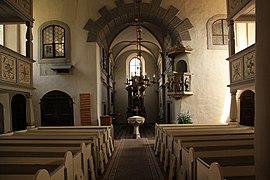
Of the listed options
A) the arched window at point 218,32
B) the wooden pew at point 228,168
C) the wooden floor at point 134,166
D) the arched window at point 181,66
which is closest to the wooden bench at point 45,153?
the wooden floor at point 134,166

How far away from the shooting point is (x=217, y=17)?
45.7 feet

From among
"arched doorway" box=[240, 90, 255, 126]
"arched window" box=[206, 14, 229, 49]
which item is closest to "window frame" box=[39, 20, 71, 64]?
"arched window" box=[206, 14, 229, 49]

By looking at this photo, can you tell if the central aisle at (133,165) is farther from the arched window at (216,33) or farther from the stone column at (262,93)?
the arched window at (216,33)

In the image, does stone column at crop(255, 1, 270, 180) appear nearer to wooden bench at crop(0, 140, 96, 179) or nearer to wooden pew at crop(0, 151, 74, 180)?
wooden pew at crop(0, 151, 74, 180)

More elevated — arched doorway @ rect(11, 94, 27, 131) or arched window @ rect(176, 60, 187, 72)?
arched window @ rect(176, 60, 187, 72)

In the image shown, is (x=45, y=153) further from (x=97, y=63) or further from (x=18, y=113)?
(x=18, y=113)

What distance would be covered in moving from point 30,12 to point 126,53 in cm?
1657

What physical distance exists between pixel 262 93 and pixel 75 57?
1260cm

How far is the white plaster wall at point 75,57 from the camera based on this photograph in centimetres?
1395

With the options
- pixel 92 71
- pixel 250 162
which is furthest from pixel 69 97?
pixel 250 162

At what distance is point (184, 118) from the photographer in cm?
1352

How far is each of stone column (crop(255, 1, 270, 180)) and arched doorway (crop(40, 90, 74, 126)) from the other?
1239 centimetres

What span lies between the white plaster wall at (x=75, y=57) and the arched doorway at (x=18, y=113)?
636 millimetres

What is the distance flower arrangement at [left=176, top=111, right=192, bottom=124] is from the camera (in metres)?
13.5
